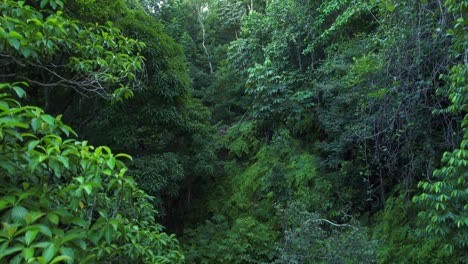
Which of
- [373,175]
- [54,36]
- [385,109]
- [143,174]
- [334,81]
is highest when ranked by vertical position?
[54,36]

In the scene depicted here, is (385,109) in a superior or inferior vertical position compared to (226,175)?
superior

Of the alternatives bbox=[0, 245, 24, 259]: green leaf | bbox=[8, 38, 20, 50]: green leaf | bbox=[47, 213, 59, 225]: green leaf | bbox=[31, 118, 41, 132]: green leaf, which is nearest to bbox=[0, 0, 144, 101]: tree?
bbox=[8, 38, 20, 50]: green leaf

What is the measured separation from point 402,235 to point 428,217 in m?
1.90

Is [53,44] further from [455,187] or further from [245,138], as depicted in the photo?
[245,138]

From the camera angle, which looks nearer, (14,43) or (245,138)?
(14,43)

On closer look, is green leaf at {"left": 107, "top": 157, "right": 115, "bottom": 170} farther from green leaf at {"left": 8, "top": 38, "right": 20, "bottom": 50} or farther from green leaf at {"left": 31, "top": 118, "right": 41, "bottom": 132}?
green leaf at {"left": 8, "top": 38, "right": 20, "bottom": 50}

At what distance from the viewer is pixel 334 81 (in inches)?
271

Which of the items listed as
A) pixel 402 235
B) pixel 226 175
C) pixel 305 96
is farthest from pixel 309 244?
pixel 226 175

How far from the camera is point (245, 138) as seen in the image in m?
9.36

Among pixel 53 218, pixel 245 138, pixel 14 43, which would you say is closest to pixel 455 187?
pixel 53 218

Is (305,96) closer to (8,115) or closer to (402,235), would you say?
(402,235)

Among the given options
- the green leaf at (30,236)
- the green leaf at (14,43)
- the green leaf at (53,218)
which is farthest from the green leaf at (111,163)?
the green leaf at (14,43)

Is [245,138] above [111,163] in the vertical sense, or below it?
below

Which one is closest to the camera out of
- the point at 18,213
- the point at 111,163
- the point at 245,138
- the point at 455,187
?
the point at 18,213
